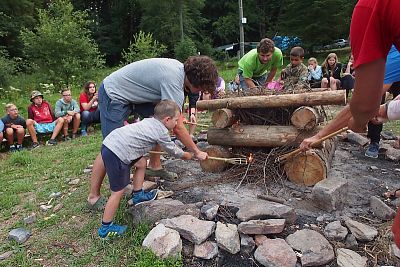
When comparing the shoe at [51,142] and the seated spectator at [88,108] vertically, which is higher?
the seated spectator at [88,108]

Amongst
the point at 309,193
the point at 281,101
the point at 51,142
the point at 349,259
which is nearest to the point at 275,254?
the point at 349,259

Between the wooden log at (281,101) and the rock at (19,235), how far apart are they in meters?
2.26

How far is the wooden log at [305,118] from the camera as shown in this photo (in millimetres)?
3686

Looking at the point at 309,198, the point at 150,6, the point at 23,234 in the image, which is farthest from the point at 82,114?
the point at 150,6

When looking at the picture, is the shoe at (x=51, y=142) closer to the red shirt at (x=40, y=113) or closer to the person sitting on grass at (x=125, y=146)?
the red shirt at (x=40, y=113)

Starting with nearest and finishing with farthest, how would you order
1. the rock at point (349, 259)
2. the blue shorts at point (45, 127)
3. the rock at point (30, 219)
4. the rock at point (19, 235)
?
1. the rock at point (349, 259)
2. the rock at point (19, 235)
3. the rock at point (30, 219)
4. the blue shorts at point (45, 127)

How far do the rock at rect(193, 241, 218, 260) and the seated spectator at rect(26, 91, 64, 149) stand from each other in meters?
5.33

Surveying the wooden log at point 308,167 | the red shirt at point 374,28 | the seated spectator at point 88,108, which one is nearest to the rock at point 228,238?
the wooden log at point 308,167

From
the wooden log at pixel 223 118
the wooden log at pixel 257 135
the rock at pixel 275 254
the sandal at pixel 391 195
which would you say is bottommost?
the rock at pixel 275 254

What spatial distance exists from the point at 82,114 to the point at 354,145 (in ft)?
18.2

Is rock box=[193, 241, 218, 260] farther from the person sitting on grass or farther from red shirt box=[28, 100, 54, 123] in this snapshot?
red shirt box=[28, 100, 54, 123]

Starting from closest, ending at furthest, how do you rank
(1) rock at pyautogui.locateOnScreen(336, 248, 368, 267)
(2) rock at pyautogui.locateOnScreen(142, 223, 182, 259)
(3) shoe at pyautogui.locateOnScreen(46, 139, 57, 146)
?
(1) rock at pyautogui.locateOnScreen(336, 248, 368, 267), (2) rock at pyautogui.locateOnScreen(142, 223, 182, 259), (3) shoe at pyautogui.locateOnScreen(46, 139, 57, 146)

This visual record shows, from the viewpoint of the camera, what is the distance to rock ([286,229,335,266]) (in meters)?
2.67

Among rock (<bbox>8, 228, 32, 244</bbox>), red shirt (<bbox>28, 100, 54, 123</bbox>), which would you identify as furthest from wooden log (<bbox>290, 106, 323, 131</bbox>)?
red shirt (<bbox>28, 100, 54, 123</bbox>)
